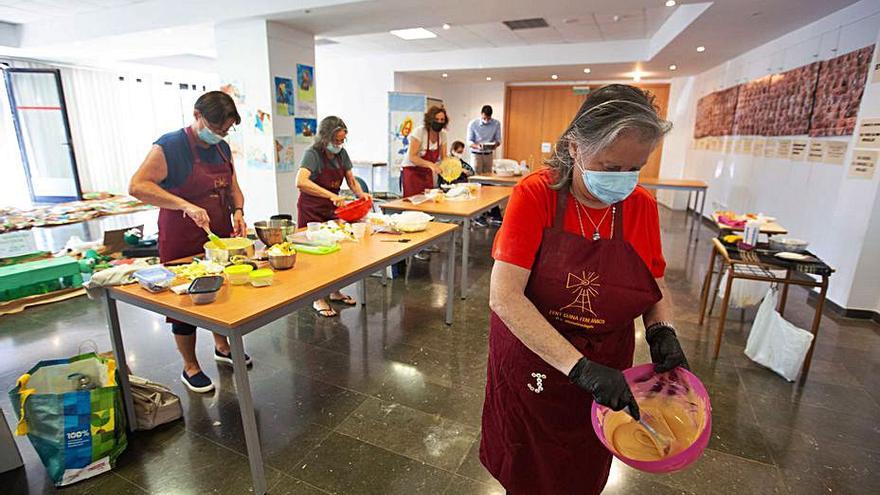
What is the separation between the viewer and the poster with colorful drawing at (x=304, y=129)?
5.31 m

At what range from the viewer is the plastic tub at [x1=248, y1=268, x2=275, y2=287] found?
5.96 feet

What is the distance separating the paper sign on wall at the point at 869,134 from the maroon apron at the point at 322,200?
415 centimetres

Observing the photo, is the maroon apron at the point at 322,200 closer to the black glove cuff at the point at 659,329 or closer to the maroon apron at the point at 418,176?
the maroon apron at the point at 418,176

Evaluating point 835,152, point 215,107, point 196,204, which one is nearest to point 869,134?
point 835,152

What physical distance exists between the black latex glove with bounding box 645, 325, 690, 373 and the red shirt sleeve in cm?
15

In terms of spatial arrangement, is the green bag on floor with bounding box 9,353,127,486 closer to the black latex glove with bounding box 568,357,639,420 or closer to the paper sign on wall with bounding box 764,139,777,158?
the black latex glove with bounding box 568,357,639,420

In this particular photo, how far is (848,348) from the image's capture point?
3.07 m

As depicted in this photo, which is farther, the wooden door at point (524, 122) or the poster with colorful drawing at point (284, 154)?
the wooden door at point (524, 122)

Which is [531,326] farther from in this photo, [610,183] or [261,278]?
[261,278]

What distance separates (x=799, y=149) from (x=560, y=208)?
199 inches

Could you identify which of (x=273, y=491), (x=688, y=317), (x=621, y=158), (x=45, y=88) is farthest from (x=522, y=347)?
(x=45, y=88)

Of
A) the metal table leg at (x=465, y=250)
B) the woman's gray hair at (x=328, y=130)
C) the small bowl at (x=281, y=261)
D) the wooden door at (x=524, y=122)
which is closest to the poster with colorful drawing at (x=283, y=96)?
the woman's gray hair at (x=328, y=130)

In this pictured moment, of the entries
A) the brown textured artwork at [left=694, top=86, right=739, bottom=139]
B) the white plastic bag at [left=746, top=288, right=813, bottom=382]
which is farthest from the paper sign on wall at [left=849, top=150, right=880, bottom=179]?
the brown textured artwork at [left=694, top=86, right=739, bottom=139]

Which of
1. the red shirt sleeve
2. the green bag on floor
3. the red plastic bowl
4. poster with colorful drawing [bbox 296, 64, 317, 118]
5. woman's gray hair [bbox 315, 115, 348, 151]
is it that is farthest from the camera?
poster with colorful drawing [bbox 296, 64, 317, 118]
